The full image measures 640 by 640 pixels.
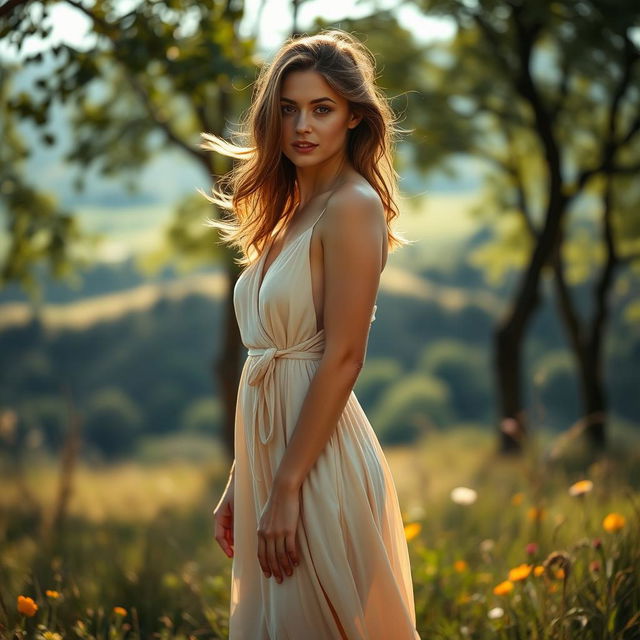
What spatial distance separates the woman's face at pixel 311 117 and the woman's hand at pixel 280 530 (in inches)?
37.5

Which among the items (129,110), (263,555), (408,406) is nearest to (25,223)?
(129,110)

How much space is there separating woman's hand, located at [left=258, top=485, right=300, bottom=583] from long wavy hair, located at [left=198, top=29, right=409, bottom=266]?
857 millimetres

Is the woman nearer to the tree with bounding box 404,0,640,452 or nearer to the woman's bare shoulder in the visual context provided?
the woman's bare shoulder

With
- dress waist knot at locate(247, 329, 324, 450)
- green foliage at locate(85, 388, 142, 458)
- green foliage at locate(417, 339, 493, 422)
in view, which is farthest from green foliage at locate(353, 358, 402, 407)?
dress waist knot at locate(247, 329, 324, 450)

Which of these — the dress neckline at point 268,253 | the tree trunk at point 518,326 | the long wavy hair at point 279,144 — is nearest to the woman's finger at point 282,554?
the dress neckline at point 268,253

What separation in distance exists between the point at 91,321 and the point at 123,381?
289 cm

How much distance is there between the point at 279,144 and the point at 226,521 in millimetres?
1217

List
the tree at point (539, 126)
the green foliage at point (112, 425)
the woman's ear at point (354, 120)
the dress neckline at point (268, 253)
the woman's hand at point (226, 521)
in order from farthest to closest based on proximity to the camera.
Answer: the green foliage at point (112, 425) < the tree at point (539, 126) < the woman's hand at point (226, 521) < the woman's ear at point (354, 120) < the dress neckline at point (268, 253)

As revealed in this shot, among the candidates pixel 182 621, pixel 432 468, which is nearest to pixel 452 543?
pixel 182 621

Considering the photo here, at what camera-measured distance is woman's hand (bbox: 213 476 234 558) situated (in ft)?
9.12

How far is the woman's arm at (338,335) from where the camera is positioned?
7.41ft

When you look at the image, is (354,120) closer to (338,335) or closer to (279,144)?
(279,144)

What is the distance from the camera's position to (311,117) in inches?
97.2

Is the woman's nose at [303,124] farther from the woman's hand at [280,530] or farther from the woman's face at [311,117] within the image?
the woman's hand at [280,530]
